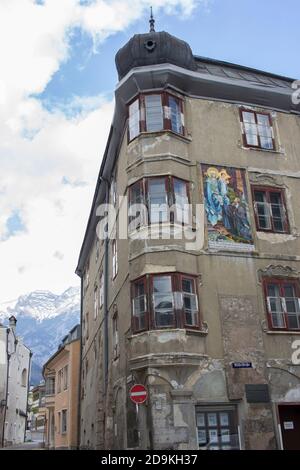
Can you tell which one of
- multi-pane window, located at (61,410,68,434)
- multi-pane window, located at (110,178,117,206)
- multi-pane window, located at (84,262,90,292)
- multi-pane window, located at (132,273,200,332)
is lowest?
multi-pane window, located at (61,410,68,434)

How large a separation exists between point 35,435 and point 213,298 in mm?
65428

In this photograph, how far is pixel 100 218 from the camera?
2778 cm

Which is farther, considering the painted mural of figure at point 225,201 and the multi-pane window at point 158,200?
the painted mural of figure at point 225,201

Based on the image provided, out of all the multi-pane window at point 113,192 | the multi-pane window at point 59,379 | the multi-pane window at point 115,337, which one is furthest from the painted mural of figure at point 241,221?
the multi-pane window at point 59,379

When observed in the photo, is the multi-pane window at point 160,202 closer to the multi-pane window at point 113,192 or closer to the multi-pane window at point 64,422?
the multi-pane window at point 113,192

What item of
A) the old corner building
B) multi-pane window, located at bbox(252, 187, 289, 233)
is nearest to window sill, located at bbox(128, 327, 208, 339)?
the old corner building

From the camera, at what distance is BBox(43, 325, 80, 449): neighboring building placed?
107 feet

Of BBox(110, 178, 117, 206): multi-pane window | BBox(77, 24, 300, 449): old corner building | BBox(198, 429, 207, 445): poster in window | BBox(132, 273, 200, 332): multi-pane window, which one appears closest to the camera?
BBox(198, 429, 207, 445): poster in window

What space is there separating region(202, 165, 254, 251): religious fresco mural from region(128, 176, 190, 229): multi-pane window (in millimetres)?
928

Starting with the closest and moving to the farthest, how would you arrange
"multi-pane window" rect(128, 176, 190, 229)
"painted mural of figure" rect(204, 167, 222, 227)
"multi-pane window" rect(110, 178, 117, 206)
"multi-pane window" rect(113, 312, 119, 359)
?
"multi-pane window" rect(128, 176, 190, 229)
"painted mural of figure" rect(204, 167, 222, 227)
"multi-pane window" rect(113, 312, 119, 359)
"multi-pane window" rect(110, 178, 117, 206)

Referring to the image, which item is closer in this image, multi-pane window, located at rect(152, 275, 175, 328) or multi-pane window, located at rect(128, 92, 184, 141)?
multi-pane window, located at rect(152, 275, 175, 328)

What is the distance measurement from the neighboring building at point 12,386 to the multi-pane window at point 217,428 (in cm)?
3583

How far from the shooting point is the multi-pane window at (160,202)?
57.5ft

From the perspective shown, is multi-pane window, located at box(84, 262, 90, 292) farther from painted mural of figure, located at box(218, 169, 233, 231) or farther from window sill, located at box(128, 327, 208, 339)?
window sill, located at box(128, 327, 208, 339)
